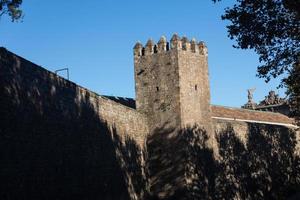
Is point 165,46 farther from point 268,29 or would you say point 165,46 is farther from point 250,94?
point 250,94

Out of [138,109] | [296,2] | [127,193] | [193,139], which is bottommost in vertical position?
[127,193]

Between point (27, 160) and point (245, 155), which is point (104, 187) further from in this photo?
point (245, 155)

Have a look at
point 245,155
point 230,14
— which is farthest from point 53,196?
point 245,155

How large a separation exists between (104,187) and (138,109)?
4.72 m

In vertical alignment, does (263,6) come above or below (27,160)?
above

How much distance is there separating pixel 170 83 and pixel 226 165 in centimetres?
478

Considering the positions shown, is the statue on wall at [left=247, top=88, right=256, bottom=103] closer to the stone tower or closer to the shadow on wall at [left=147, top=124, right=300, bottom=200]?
the shadow on wall at [left=147, top=124, right=300, bottom=200]

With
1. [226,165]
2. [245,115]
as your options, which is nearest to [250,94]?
[245,115]

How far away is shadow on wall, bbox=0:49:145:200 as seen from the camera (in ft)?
35.8

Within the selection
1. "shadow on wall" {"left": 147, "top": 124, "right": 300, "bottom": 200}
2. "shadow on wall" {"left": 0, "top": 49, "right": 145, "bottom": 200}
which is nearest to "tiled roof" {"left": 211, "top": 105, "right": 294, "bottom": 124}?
"shadow on wall" {"left": 147, "top": 124, "right": 300, "bottom": 200}

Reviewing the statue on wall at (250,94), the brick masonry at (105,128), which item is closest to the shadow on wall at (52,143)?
the brick masonry at (105,128)

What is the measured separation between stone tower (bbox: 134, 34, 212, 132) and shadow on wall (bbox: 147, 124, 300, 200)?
599 mm

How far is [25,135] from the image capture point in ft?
37.4

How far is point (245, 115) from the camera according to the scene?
31.8 meters
